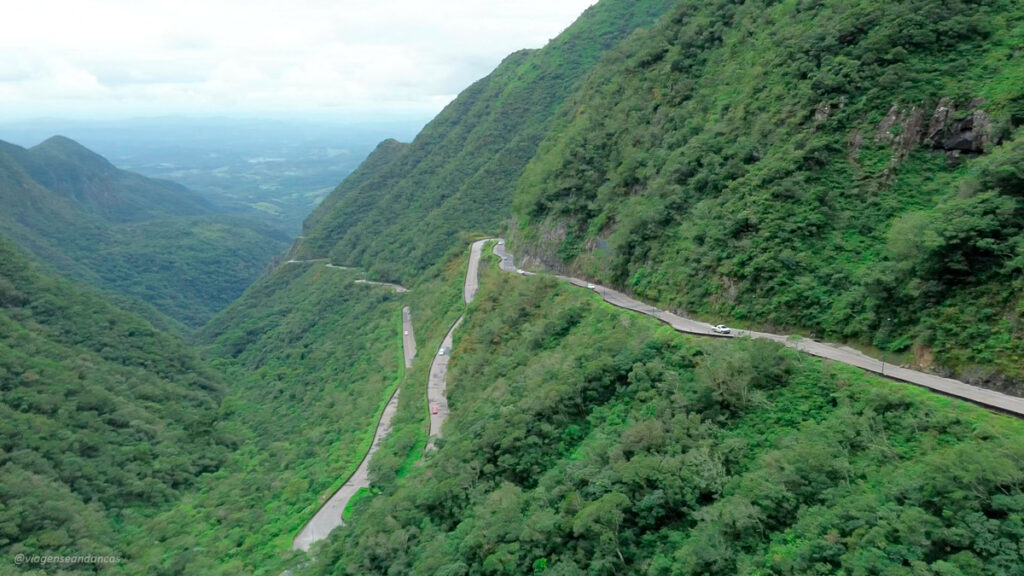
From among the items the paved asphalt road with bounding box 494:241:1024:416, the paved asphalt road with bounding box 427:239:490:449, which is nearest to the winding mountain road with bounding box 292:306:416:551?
the paved asphalt road with bounding box 427:239:490:449

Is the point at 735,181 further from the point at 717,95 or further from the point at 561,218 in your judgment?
the point at 561,218

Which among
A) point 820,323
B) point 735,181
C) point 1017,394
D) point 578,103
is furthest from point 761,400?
point 578,103

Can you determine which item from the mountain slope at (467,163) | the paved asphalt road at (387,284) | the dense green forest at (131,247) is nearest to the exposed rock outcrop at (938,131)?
the mountain slope at (467,163)

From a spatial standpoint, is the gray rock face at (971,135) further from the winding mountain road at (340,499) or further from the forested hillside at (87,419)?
the forested hillside at (87,419)

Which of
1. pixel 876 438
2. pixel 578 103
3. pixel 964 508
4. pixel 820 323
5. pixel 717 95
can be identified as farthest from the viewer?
pixel 578 103

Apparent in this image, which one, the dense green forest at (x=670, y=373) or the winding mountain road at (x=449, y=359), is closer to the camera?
the dense green forest at (x=670, y=373)

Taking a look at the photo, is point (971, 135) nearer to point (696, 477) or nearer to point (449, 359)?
point (696, 477)
